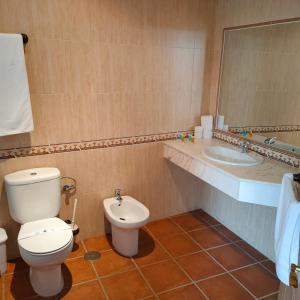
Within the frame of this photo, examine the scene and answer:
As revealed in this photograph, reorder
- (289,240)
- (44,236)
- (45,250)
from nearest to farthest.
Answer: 1. (289,240)
2. (45,250)
3. (44,236)

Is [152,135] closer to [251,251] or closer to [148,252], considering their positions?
[148,252]

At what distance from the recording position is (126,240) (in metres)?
2.46

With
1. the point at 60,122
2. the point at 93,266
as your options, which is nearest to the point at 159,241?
the point at 93,266

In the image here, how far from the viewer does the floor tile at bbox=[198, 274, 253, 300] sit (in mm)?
2096

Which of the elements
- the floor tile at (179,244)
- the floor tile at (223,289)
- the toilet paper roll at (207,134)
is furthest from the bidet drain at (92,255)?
the toilet paper roll at (207,134)

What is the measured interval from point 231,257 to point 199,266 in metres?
0.33

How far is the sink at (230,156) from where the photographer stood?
238 cm

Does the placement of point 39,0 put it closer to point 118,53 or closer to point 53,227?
point 118,53

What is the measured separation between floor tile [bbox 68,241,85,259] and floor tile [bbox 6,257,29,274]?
37cm

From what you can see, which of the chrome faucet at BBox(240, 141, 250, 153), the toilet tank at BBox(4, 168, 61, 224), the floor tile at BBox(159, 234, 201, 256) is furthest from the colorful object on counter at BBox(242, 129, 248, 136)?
the toilet tank at BBox(4, 168, 61, 224)

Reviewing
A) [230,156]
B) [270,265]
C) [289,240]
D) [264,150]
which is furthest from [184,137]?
[289,240]

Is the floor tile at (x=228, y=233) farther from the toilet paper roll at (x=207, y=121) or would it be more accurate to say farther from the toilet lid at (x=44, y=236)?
the toilet lid at (x=44, y=236)

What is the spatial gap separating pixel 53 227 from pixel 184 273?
3.62 feet

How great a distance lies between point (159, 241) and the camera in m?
2.74
